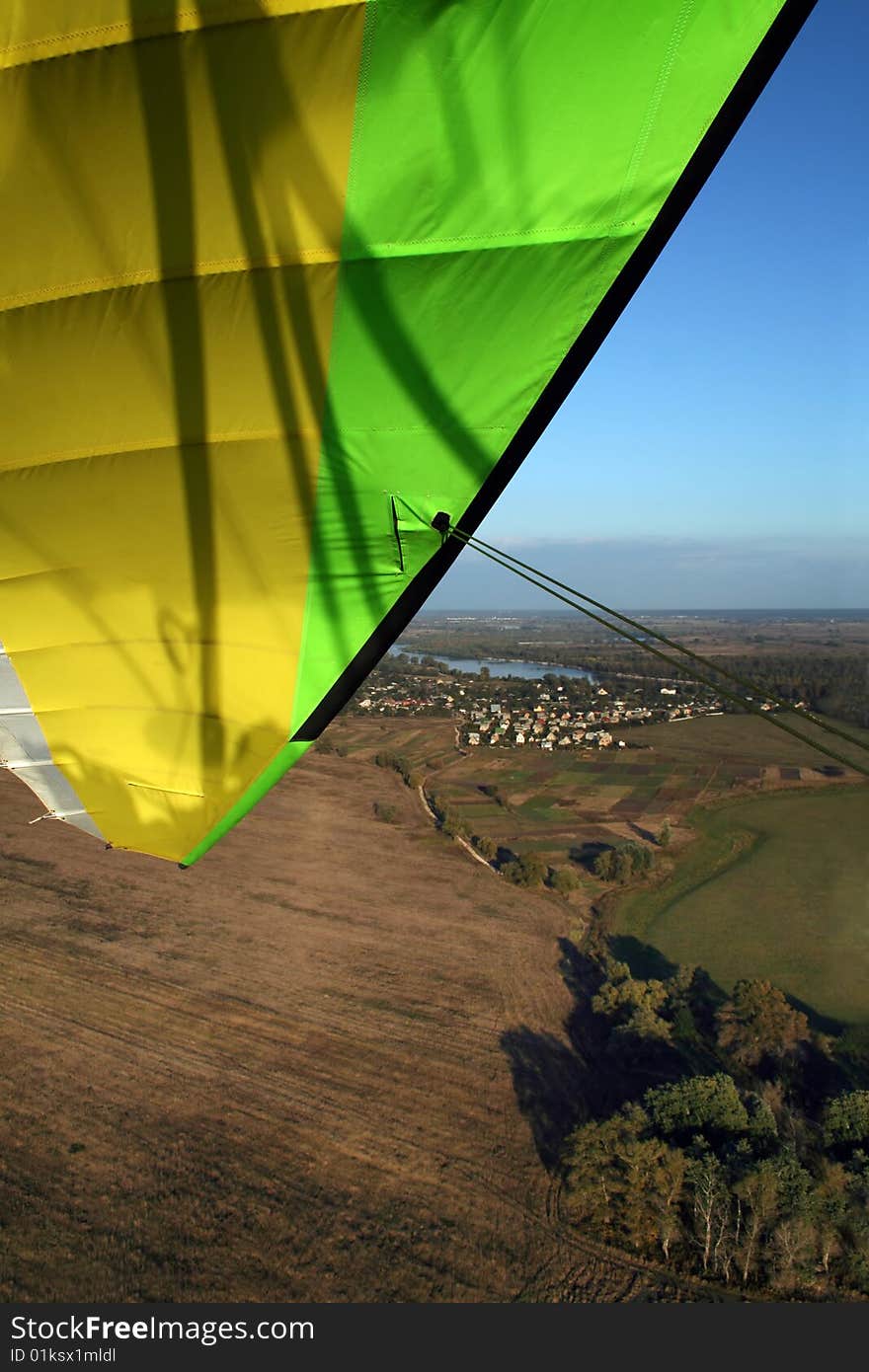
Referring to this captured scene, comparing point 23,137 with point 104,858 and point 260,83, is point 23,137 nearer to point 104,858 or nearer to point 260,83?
point 260,83

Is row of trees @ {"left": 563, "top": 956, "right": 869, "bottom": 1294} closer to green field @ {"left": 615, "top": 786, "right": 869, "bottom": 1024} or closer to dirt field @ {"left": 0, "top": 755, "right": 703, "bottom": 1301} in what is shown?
dirt field @ {"left": 0, "top": 755, "right": 703, "bottom": 1301}

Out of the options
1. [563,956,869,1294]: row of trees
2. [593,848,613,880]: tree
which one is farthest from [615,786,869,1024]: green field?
[563,956,869,1294]: row of trees

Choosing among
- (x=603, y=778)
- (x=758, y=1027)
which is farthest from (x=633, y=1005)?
(x=603, y=778)

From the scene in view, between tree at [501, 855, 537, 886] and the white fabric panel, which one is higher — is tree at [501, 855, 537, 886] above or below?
below

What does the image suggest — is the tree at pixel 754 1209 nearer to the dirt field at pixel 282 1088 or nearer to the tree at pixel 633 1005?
the dirt field at pixel 282 1088

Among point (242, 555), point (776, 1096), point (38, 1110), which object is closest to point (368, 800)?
point (38, 1110)

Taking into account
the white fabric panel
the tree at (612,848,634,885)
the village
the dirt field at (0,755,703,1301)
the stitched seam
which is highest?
the stitched seam

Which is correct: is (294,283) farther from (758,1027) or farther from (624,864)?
(624,864)
